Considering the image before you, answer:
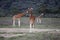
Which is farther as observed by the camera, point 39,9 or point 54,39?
point 39,9

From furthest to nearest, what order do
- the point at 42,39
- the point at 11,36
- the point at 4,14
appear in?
the point at 4,14 < the point at 11,36 < the point at 42,39

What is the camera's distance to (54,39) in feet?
17.6

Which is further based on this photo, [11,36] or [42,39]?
[11,36]

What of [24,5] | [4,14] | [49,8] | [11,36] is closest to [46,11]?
[49,8]

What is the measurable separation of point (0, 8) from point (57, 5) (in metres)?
3.07

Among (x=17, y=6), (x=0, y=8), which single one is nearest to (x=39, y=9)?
(x=17, y=6)

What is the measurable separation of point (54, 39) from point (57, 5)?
6567mm

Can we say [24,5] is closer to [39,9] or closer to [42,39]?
[39,9]

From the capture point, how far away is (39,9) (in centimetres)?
1159

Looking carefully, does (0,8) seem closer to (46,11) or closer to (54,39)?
(46,11)

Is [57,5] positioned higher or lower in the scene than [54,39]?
higher

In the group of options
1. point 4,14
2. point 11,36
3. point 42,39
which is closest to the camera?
point 42,39

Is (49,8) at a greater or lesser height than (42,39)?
greater

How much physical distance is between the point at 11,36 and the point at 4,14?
550 cm
